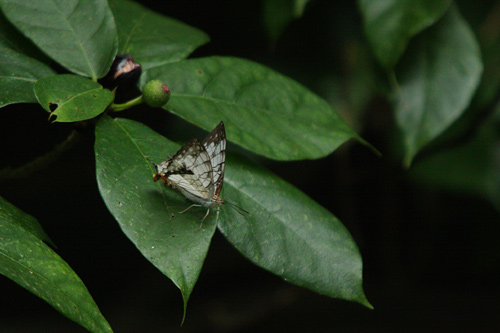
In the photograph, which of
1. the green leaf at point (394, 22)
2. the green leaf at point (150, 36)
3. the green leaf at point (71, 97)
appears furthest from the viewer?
the green leaf at point (394, 22)

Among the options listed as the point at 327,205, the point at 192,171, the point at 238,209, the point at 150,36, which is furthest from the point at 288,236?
the point at 327,205

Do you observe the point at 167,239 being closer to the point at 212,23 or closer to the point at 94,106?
the point at 94,106

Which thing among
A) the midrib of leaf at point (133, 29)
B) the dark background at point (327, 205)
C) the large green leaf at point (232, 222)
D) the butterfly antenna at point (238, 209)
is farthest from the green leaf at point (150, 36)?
the dark background at point (327, 205)

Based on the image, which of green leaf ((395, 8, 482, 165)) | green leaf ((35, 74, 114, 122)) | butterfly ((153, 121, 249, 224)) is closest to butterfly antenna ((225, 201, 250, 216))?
butterfly ((153, 121, 249, 224))

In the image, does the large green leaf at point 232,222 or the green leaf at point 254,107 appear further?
the green leaf at point 254,107

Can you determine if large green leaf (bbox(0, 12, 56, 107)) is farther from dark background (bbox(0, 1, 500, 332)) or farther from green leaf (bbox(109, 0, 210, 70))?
dark background (bbox(0, 1, 500, 332))

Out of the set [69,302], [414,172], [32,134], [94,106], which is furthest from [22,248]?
[414,172]

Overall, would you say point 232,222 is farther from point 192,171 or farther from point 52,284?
point 52,284

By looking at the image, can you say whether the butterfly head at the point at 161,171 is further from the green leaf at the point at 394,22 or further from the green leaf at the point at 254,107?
the green leaf at the point at 394,22
